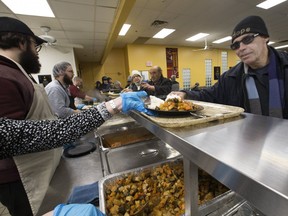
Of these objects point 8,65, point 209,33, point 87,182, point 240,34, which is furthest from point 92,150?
point 209,33

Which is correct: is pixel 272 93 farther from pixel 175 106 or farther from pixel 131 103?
pixel 131 103

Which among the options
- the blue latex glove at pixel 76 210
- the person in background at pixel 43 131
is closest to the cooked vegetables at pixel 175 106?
the person in background at pixel 43 131

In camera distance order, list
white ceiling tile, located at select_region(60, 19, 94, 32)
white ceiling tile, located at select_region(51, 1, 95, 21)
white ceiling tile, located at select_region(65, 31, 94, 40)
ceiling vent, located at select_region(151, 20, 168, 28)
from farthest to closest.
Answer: ceiling vent, located at select_region(151, 20, 168, 28), white ceiling tile, located at select_region(65, 31, 94, 40), white ceiling tile, located at select_region(60, 19, 94, 32), white ceiling tile, located at select_region(51, 1, 95, 21)

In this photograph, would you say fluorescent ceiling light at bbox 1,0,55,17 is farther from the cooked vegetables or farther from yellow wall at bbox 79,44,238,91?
yellow wall at bbox 79,44,238,91

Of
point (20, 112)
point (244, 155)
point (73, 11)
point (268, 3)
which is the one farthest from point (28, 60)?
point (268, 3)

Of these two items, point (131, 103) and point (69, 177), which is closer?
point (131, 103)

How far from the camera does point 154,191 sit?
3.47 feet

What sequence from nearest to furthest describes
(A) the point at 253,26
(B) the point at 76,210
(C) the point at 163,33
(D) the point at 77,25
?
(B) the point at 76,210
(A) the point at 253,26
(D) the point at 77,25
(C) the point at 163,33

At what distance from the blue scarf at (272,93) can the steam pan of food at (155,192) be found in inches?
26.7

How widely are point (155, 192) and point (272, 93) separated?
43.5 inches

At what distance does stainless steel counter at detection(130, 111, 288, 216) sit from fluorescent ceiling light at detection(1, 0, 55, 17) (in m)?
3.93

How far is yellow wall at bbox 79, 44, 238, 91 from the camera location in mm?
8469

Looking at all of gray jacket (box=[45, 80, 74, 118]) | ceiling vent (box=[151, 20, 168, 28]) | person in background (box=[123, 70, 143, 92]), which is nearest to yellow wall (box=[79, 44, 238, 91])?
ceiling vent (box=[151, 20, 168, 28])

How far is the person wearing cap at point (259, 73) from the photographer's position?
119 centimetres
